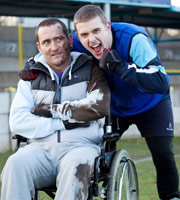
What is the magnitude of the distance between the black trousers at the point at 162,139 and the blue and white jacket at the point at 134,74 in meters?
0.07

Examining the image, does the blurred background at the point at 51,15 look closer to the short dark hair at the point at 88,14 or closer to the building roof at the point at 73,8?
the building roof at the point at 73,8

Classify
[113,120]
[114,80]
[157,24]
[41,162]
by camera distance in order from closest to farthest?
[41,162] < [114,80] < [113,120] < [157,24]

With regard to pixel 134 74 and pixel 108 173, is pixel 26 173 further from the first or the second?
pixel 134 74

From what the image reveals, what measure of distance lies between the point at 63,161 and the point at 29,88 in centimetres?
63

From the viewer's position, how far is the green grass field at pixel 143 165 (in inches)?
183

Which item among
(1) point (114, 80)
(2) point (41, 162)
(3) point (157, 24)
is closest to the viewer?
(2) point (41, 162)

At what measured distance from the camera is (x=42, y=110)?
10.4 feet

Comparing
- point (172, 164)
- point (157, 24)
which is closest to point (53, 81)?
point (172, 164)

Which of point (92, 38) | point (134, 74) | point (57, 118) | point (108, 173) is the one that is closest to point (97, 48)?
point (92, 38)

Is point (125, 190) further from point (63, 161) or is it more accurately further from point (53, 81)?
point (53, 81)

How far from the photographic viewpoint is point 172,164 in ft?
11.9

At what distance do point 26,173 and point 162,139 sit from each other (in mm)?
1195

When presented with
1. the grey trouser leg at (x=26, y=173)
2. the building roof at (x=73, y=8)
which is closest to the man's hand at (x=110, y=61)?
the grey trouser leg at (x=26, y=173)

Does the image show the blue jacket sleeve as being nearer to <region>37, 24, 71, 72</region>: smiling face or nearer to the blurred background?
<region>37, 24, 71, 72</region>: smiling face
